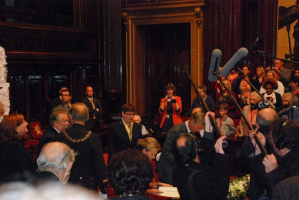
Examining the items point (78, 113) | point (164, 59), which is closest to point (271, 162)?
point (78, 113)

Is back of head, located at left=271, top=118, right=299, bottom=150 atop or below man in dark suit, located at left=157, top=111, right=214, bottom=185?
atop

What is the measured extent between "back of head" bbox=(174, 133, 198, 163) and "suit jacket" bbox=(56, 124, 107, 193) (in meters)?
1.42

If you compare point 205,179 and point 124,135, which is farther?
point 124,135

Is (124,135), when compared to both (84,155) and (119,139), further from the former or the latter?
(84,155)

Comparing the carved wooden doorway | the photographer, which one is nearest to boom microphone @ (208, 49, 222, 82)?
the photographer

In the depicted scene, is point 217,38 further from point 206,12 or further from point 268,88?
point 268,88

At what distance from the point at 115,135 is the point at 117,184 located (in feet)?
9.98

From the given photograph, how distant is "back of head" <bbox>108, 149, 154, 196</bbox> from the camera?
2.34 m

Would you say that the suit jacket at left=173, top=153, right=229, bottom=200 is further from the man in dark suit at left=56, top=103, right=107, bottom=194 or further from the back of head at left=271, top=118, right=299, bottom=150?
the man in dark suit at left=56, top=103, right=107, bottom=194

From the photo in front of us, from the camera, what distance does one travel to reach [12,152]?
3.99 metres

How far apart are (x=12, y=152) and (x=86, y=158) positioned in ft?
2.34

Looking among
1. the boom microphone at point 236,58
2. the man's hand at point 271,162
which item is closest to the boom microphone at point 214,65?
the boom microphone at point 236,58

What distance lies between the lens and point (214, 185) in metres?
2.98

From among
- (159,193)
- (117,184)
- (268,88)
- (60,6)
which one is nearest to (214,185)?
(159,193)
